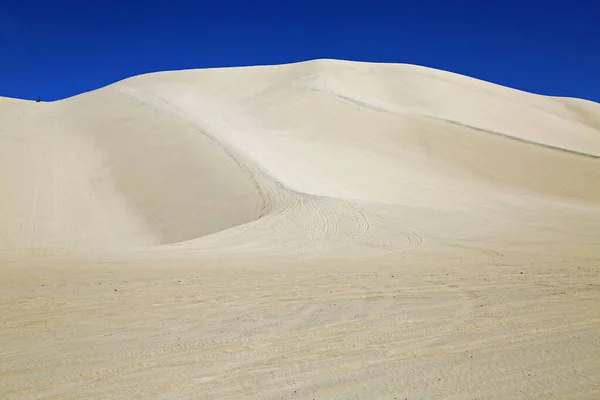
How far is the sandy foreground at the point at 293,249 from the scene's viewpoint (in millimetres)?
4199

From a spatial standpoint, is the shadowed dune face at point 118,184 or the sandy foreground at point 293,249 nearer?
the sandy foreground at point 293,249

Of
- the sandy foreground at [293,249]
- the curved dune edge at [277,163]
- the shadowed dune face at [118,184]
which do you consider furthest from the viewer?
the shadowed dune face at [118,184]

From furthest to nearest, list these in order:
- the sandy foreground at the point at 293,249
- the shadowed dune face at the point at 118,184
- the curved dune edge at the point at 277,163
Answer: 1. the shadowed dune face at the point at 118,184
2. the curved dune edge at the point at 277,163
3. the sandy foreground at the point at 293,249

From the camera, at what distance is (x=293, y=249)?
11.0 meters

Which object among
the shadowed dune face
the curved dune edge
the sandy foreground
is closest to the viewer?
the sandy foreground

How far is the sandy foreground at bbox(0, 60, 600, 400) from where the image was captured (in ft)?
13.8

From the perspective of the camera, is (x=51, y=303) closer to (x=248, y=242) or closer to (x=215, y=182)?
(x=248, y=242)

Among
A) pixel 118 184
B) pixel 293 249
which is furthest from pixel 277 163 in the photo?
pixel 293 249

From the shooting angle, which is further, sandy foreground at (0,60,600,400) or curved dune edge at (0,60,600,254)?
curved dune edge at (0,60,600,254)

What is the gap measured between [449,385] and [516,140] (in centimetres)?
2634

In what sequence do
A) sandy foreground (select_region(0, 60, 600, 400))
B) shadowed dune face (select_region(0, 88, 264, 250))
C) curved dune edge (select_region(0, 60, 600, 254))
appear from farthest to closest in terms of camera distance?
shadowed dune face (select_region(0, 88, 264, 250)), curved dune edge (select_region(0, 60, 600, 254)), sandy foreground (select_region(0, 60, 600, 400))

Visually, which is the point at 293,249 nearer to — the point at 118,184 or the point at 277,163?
the point at 277,163

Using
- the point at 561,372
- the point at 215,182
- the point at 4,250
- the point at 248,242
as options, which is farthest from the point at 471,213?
the point at 4,250

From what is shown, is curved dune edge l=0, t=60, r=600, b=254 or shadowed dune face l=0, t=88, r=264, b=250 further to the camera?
shadowed dune face l=0, t=88, r=264, b=250
